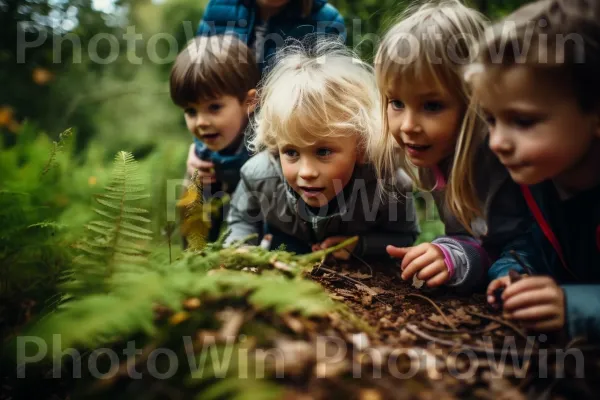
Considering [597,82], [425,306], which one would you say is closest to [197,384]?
[425,306]

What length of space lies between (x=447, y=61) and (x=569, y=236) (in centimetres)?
93

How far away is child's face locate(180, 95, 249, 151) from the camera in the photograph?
3.44 m

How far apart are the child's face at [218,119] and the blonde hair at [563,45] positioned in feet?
7.13

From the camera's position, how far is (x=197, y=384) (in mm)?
1294

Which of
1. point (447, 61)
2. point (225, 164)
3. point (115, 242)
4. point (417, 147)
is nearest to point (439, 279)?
point (417, 147)

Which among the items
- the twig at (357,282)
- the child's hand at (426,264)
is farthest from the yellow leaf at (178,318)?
the child's hand at (426,264)

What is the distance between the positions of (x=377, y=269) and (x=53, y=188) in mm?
2744

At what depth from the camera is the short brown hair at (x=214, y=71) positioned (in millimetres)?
3346

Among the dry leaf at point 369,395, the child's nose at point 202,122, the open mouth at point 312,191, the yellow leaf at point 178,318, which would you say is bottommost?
the dry leaf at point 369,395

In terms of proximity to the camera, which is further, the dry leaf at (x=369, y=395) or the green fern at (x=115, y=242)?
the green fern at (x=115, y=242)

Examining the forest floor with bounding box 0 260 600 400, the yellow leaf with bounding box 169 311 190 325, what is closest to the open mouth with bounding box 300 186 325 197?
the forest floor with bounding box 0 260 600 400

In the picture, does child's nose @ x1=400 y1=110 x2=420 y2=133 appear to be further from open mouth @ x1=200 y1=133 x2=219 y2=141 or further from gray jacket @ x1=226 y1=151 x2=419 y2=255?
open mouth @ x1=200 y1=133 x2=219 y2=141

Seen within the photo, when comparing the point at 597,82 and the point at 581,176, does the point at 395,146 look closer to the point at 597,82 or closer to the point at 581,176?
the point at 581,176

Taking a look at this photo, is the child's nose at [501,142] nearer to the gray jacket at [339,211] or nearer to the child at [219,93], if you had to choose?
the gray jacket at [339,211]
